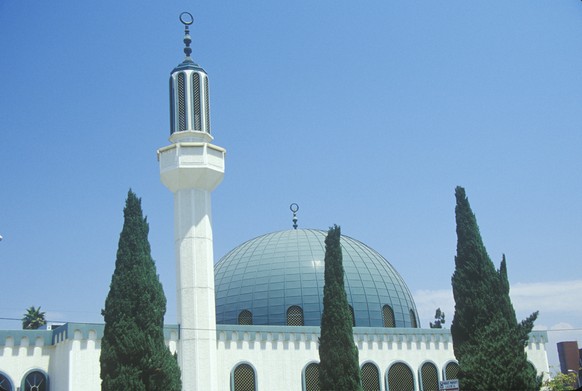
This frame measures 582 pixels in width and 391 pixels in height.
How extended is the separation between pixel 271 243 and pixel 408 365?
468 inches

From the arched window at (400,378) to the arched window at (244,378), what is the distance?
7825 millimetres

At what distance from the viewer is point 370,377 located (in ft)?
128

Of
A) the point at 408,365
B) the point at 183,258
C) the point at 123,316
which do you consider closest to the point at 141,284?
the point at 123,316

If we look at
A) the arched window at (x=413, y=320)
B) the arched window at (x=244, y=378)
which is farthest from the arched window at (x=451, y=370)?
the arched window at (x=244, y=378)

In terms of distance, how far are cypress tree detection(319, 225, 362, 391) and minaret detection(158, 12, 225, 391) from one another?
4676 mm

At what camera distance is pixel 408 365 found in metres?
40.3

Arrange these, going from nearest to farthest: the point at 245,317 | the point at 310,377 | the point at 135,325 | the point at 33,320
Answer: the point at 135,325
the point at 310,377
the point at 245,317
the point at 33,320

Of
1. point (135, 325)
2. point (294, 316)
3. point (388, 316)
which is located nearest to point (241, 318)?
point (294, 316)

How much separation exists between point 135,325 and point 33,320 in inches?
1616

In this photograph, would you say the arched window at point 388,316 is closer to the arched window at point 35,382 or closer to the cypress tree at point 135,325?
the cypress tree at point 135,325

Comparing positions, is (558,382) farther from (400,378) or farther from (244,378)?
(244,378)

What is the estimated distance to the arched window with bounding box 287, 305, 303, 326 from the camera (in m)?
42.3

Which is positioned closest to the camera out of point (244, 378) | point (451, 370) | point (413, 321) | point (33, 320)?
point (244, 378)

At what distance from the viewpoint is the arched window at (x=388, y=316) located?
4392cm
